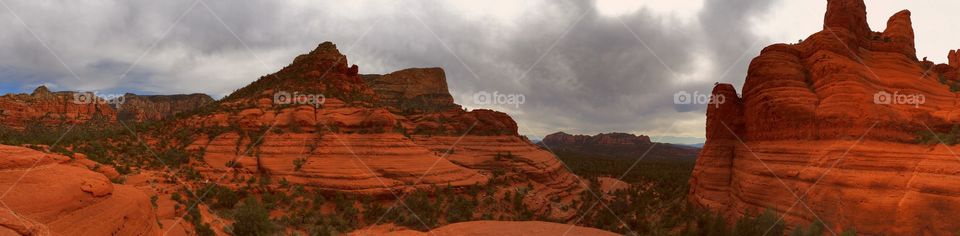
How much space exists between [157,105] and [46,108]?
136 feet

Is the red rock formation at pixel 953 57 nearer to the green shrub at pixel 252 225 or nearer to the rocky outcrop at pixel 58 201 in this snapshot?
the green shrub at pixel 252 225

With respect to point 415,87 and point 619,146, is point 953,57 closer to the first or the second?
point 415,87

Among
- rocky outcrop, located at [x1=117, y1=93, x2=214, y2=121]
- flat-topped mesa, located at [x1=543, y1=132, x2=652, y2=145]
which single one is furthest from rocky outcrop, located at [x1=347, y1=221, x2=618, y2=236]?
flat-topped mesa, located at [x1=543, y1=132, x2=652, y2=145]

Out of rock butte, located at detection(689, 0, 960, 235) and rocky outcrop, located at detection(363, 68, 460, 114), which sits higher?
rocky outcrop, located at detection(363, 68, 460, 114)

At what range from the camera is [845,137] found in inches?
692

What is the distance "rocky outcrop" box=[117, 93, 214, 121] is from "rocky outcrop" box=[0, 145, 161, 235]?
88833 mm

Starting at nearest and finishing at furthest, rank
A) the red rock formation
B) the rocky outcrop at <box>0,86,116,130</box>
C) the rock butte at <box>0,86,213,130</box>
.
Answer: the red rock formation → the rocky outcrop at <box>0,86,116,130</box> → the rock butte at <box>0,86,213,130</box>

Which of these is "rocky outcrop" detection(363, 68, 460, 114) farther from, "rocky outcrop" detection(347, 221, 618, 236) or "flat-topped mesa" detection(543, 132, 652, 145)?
"flat-topped mesa" detection(543, 132, 652, 145)

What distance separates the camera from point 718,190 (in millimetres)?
25438

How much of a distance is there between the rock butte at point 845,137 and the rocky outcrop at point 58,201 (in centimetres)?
2420

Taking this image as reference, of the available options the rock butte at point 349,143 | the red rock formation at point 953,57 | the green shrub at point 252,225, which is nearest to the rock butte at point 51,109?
the rock butte at point 349,143

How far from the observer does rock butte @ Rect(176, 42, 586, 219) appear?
29844mm

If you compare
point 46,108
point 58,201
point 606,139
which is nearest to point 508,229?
point 58,201

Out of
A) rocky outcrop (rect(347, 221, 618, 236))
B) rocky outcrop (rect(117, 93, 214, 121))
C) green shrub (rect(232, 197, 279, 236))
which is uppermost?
rocky outcrop (rect(117, 93, 214, 121))
